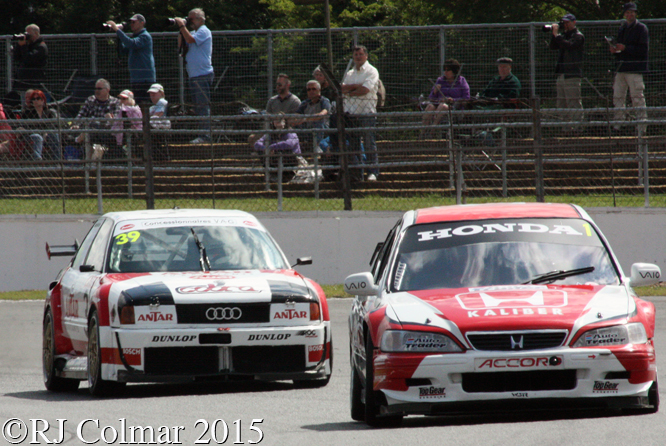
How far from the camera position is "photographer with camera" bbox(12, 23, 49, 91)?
71.8 feet

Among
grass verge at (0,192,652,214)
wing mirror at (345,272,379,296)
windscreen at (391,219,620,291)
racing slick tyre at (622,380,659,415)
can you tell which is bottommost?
grass verge at (0,192,652,214)

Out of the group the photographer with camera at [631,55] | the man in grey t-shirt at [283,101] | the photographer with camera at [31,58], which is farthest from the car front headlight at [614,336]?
the photographer with camera at [31,58]

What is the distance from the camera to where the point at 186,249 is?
977 cm

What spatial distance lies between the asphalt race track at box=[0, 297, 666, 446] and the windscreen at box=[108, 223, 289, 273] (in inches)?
39.1

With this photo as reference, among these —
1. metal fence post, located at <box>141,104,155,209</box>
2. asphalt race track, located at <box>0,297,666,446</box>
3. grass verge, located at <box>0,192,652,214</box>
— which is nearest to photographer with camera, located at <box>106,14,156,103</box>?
metal fence post, located at <box>141,104,155,209</box>

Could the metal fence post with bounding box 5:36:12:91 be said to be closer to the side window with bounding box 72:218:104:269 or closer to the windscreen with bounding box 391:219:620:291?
the side window with bounding box 72:218:104:269

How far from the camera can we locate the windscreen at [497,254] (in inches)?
290

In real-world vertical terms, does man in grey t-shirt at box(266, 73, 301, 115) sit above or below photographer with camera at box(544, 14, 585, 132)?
below

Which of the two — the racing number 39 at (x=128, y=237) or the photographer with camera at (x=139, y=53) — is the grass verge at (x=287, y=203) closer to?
the photographer with camera at (x=139, y=53)

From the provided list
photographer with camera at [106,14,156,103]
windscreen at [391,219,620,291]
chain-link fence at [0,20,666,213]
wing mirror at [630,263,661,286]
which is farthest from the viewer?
photographer with camera at [106,14,156,103]

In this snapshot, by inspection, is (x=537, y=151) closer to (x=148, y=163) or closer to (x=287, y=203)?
(x=287, y=203)

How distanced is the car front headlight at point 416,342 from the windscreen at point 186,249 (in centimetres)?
322

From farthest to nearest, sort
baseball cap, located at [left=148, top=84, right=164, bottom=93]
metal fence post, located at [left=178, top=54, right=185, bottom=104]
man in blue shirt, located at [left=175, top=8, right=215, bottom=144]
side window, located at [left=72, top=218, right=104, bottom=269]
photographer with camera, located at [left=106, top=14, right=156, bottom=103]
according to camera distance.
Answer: metal fence post, located at [left=178, top=54, right=185, bottom=104] → photographer with camera, located at [left=106, top=14, right=156, bottom=103] → man in blue shirt, located at [left=175, top=8, right=215, bottom=144] → baseball cap, located at [left=148, top=84, right=164, bottom=93] → side window, located at [left=72, top=218, right=104, bottom=269]

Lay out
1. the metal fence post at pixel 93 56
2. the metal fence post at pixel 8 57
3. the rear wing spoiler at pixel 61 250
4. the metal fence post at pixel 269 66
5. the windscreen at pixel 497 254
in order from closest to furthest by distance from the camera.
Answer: the windscreen at pixel 497 254, the rear wing spoiler at pixel 61 250, the metal fence post at pixel 269 66, the metal fence post at pixel 93 56, the metal fence post at pixel 8 57
